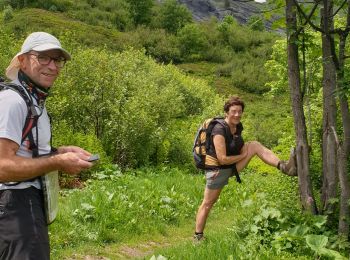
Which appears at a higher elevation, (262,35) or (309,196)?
(262,35)

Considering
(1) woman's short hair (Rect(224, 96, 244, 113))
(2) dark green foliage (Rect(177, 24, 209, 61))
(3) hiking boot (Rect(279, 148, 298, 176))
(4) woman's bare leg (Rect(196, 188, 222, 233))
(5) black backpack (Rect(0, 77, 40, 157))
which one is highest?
(2) dark green foliage (Rect(177, 24, 209, 61))

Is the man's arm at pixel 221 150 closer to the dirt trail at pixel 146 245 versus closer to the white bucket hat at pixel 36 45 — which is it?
the dirt trail at pixel 146 245

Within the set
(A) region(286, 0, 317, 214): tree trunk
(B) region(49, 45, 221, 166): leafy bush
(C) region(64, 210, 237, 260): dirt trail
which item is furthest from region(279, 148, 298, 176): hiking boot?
(B) region(49, 45, 221, 166): leafy bush

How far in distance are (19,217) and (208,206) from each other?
3700 mm

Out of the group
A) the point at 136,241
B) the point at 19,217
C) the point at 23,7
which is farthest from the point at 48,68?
the point at 23,7

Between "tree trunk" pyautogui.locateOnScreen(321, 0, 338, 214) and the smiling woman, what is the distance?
2.90ft

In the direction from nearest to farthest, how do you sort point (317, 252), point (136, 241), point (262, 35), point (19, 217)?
point (19, 217) < point (317, 252) < point (136, 241) < point (262, 35)

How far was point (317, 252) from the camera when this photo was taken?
4.49 m

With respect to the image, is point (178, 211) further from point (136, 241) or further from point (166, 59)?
point (166, 59)

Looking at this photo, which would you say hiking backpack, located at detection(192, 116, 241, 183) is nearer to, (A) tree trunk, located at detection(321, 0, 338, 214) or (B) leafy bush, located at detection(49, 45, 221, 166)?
(A) tree trunk, located at detection(321, 0, 338, 214)

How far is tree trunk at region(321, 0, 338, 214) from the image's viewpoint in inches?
197

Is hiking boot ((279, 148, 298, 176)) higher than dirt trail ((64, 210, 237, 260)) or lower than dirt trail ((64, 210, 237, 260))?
higher

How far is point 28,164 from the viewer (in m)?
2.79

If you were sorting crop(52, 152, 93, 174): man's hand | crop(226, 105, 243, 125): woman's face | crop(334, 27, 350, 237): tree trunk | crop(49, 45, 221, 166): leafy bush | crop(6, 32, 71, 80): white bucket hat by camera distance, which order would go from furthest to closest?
crop(49, 45, 221, 166): leafy bush < crop(226, 105, 243, 125): woman's face < crop(334, 27, 350, 237): tree trunk < crop(6, 32, 71, 80): white bucket hat < crop(52, 152, 93, 174): man's hand
